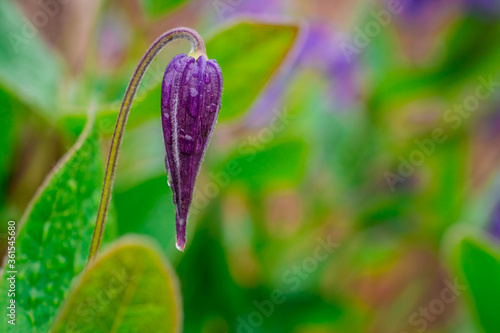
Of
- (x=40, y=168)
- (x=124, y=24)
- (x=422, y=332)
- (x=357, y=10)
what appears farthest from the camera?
(x=357, y=10)

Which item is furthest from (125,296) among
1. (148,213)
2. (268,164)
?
(268,164)

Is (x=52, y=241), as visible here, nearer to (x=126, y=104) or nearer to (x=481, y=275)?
(x=126, y=104)

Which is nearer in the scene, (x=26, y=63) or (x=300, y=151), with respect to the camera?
(x=26, y=63)

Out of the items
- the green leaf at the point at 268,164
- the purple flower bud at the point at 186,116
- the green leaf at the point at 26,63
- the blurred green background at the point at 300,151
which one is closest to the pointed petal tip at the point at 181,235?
the purple flower bud at the point at 186,116

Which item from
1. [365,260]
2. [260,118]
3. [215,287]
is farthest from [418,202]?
[215,287]

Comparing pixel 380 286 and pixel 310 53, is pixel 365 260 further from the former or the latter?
pixel 310 53

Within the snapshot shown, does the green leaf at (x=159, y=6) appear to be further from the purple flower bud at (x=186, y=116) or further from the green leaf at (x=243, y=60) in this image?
the purple flower bud at (x=186, y=116)

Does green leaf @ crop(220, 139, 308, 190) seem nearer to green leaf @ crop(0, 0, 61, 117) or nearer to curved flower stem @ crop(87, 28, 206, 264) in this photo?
green leaf @ crop(0, 0, 61, 117)
